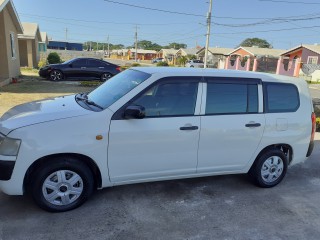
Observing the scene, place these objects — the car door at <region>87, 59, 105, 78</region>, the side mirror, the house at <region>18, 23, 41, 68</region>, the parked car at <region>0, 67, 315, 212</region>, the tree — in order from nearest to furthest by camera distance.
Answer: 1. the parked car at <region>0, 67, 315, 212</region>
2. the side mirror
3. the car door at <region>87, 59, 105, 78</region>
4. the house at <region>18, 23, 41, 68</region>
5. the tree

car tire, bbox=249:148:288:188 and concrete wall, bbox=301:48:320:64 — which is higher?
concrete wall, bbox=301:48:320:64

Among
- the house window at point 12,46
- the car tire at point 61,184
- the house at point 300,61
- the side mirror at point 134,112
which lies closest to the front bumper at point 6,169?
the car tire at point 61,184

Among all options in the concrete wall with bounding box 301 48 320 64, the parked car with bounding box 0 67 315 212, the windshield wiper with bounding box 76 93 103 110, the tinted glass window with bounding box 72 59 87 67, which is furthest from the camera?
the concrete wall with bounding box 301 48 320 64

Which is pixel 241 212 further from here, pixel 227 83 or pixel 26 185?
pixel 26 185

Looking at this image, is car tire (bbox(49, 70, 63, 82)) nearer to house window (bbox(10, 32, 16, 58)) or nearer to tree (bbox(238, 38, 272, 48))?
house window (bbox(10, 32, 16, 58))

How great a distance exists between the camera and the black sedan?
16172 millimetres

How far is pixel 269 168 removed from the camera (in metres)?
4.54

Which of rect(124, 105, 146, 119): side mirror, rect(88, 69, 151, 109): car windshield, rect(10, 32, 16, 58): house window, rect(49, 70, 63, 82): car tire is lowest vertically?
rect(49, 70, 63, 82): car tire

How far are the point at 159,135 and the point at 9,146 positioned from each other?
1.66m

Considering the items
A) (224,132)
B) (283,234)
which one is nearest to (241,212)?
(283,234)

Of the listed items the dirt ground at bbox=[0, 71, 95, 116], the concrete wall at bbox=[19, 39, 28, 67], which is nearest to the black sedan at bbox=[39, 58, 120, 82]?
the dirt ground at bbox=[0, 71, 95, 116]

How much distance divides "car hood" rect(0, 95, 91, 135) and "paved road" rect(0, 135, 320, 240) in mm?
1025

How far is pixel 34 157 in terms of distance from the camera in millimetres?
3199

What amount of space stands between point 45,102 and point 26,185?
1.21m
